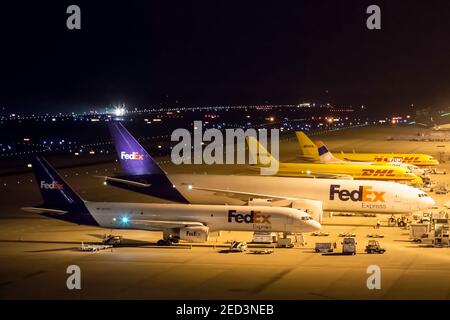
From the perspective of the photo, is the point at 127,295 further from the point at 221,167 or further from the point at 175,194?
the point at 221,167

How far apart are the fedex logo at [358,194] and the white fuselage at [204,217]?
11.2 m

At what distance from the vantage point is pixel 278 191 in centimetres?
6919

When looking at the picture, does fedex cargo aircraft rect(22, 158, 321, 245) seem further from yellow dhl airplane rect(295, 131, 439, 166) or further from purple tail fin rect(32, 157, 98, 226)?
yellow dhl airplane rect(295, 131, 439, 166)

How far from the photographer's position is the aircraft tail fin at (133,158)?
2840 inches

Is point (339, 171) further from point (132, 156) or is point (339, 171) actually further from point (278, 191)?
point (132, 156)

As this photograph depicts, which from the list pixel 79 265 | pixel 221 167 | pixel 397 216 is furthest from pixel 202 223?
pixel 221 167

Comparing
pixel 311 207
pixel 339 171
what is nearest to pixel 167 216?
pixel 311 207

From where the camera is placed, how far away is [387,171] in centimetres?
9125

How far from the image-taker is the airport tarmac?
4259cm

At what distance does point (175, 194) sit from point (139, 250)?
52.4 ft

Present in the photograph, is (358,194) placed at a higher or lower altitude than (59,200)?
higher

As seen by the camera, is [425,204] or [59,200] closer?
[59,200]

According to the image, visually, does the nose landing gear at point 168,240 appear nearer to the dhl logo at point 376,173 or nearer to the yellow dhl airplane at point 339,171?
the yellow dhl airplane at point 339,171

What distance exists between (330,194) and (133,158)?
17433 millimetres
